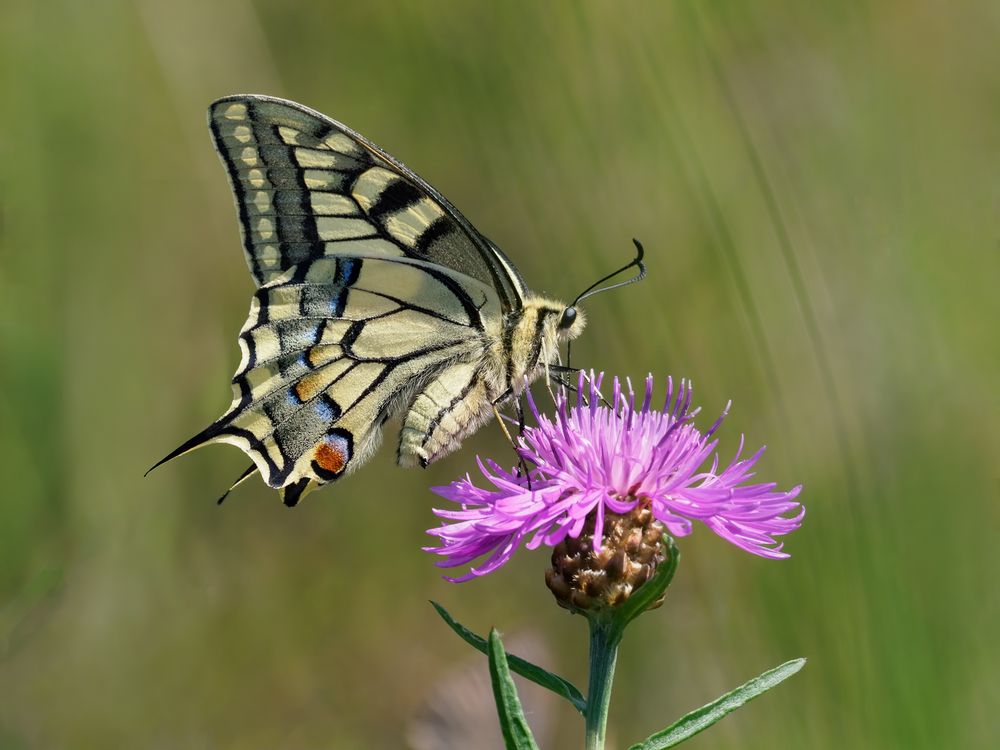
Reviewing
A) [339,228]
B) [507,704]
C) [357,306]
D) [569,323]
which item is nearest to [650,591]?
[507,704]

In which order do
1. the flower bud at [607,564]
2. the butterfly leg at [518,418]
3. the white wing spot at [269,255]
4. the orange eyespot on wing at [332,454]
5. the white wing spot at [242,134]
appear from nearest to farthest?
the flower bud at [607,564]
the butterfly leg at [518,418]
the orange eyespot on wing at [332,454]
the white wing spot at [242,134]
the white wing spot at [269,255]

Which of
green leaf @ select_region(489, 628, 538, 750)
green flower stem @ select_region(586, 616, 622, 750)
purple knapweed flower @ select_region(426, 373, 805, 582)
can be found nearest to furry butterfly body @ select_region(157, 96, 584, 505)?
purple knapweed flower @ select_region(426, 373, 805, 582)

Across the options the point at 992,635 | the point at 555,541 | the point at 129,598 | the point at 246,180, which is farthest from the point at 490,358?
the point at 992,635

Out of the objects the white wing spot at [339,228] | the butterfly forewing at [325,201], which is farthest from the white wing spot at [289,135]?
the white wing spot at [339,228]

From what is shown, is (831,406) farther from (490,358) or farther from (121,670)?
(121,670)

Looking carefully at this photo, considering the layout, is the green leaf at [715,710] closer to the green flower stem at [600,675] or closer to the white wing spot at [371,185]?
the green flower stem at [600,675]

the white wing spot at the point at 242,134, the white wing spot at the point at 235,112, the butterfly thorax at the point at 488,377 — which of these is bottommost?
the butterfly thorax at the point at 488,377

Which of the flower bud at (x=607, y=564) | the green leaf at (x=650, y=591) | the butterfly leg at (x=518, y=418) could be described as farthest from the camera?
the butterfly leg at (x=518, y=418)
